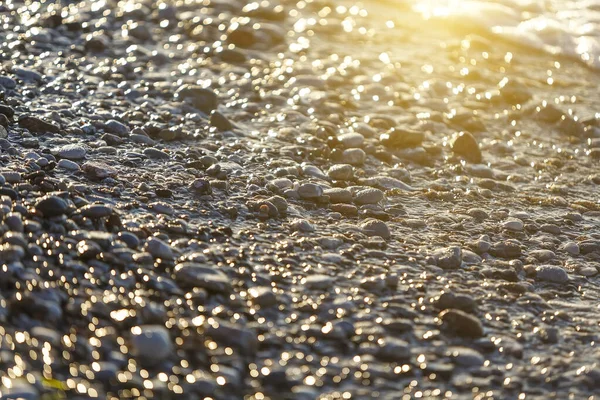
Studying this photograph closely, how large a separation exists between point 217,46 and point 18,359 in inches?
188

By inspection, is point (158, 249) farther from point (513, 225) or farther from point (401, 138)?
point (401, 138)

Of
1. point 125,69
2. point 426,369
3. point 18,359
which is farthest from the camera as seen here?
point 125,69

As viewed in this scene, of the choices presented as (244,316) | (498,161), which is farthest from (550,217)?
(244,316)

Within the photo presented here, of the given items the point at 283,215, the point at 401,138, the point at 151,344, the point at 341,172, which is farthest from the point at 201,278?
the point at 401,138

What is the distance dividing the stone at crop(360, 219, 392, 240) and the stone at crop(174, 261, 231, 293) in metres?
1.03

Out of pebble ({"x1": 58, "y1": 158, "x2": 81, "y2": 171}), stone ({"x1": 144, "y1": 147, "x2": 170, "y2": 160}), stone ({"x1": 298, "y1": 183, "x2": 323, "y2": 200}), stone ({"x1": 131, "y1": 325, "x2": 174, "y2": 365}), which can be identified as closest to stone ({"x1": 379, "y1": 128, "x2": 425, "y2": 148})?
stone ({"x1": 298, "y1": 183, "x2": 323, "y2": 200})

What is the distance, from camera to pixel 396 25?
329 inches

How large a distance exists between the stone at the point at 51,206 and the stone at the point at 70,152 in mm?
781

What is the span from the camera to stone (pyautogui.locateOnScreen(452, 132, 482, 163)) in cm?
544

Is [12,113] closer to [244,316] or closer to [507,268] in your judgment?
[244,316]

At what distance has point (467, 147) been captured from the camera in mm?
5465

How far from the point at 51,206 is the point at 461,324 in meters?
2.01

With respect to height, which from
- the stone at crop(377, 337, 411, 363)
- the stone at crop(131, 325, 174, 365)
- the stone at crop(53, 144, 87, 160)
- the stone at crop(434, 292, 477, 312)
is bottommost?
the stone at crop(434, 292, 477, 312)

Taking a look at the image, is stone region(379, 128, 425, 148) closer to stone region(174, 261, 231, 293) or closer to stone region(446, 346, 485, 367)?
stone region(174, 261, 231, 293)
